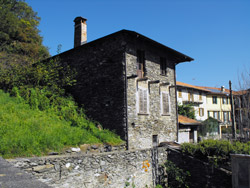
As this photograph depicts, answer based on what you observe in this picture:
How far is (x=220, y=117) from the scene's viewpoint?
3703 centimetres

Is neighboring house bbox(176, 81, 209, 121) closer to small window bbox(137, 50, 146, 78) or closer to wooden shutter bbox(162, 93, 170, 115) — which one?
wooden shutter bbox(162, 93, 170, 115)

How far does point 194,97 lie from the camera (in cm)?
3091

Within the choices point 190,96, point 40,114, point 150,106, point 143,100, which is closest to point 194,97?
point 190,96

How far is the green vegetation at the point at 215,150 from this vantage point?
8.48 m

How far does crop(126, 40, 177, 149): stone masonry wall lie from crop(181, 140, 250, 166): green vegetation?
2.40 meters

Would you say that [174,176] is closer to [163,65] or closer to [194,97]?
[163,65]

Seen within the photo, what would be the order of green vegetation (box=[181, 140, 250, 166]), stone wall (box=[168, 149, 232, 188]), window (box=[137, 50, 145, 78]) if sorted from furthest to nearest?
window (box=[137, 50, 145, 78]) < green vegetation (box=[181, 140, 250, 166]) < stone wall (box=[168, 149, 232, 188])

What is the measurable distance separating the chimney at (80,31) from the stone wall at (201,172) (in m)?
8.82

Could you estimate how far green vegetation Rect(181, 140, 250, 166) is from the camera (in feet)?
27.8

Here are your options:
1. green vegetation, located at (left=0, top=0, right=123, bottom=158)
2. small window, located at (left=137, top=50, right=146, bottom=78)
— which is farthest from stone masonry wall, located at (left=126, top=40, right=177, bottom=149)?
green vegetation, located at (left=0, top=0, right=123, bottom=158)

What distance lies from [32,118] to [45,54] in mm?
14718

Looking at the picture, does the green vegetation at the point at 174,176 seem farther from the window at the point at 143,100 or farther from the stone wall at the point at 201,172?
the window at the point at 143,100

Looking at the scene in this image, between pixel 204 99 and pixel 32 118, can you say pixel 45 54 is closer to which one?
pixel 32 118

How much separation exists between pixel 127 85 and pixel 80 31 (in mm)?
5749
